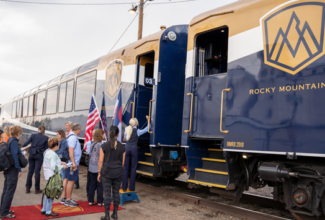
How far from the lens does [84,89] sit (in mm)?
9656

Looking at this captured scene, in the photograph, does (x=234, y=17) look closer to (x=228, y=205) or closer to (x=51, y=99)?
(x=228, y=205)

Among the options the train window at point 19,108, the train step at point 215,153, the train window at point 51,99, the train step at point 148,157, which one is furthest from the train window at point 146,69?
the train window at point 19,108

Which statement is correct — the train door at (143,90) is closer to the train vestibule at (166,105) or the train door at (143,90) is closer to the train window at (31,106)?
the train vestibule at (166,105)

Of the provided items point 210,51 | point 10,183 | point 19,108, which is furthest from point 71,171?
point 19,108

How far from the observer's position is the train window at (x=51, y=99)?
39.0 ft

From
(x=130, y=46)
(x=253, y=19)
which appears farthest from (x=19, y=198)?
(x=253, y=19)

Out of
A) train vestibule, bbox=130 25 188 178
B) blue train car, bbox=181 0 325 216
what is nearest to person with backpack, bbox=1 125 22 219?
train vestibule, bbox=130 25 188 178

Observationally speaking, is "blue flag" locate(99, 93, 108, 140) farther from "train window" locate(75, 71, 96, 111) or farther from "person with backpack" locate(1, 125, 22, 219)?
"person with backpack" locate(1, 125, 22, 219)

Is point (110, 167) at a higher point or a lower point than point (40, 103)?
lower

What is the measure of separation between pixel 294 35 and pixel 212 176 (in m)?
2.70

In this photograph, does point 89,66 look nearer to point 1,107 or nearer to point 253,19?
point 253,19

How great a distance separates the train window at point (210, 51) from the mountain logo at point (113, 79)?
2.72 metres

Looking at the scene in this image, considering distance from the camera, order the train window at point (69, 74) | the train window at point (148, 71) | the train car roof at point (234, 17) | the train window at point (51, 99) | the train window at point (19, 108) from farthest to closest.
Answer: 1. the train window at point (19, 108)
2. the train window at point (51, 99)
3. the train window at point (69, 74)
4. the train window at point (148, 71)
5. the train car roof at point (234, 17)

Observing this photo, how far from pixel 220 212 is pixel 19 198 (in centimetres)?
413
